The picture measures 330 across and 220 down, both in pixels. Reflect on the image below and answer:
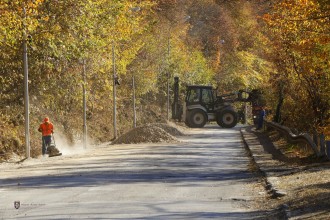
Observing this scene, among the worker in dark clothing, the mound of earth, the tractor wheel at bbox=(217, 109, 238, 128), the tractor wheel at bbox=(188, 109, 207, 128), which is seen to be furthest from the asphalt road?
the tractor wheel at bbox=(217, 109, 238, 128)

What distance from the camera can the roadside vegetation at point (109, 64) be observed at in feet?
113

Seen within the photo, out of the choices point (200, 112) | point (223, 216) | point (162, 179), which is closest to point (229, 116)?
point (200, 112)

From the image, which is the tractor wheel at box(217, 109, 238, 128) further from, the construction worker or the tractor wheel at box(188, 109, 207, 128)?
the construction worker

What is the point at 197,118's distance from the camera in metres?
80.8

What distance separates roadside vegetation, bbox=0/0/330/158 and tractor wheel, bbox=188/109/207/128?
4.11 m

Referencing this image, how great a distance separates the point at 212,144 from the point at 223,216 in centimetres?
3420

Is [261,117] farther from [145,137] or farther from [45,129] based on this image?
[45,129]

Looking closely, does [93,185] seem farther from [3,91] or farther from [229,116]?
[229,116]

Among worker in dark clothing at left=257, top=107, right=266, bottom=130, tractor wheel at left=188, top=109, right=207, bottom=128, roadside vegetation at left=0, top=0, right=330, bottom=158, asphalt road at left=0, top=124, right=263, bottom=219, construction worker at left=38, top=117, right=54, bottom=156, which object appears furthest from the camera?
tractor wheel at left=188, top=109, right=207, bottom=128

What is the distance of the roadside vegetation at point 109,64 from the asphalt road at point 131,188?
13.0ft

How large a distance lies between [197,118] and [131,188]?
5778cm

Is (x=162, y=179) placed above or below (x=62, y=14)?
below

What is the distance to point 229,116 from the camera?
80.9 metres

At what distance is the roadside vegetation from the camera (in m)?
34.3
